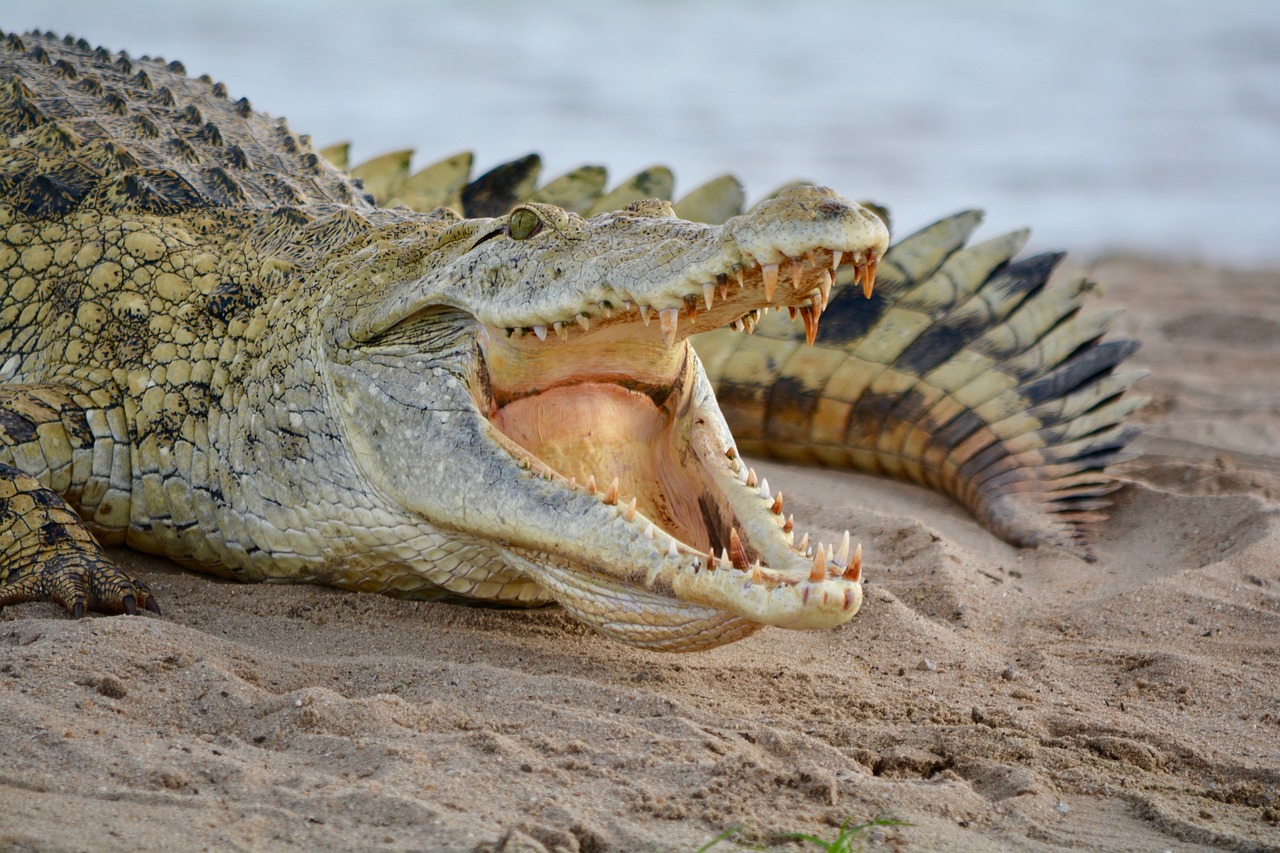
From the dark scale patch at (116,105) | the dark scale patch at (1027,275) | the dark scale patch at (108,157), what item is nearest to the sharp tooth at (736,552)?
the dark scale patch at (108,157)

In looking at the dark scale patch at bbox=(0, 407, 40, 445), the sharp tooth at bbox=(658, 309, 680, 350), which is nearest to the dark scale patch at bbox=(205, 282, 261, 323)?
the dark scale patch at bbox=(0, 407, 40, 445)

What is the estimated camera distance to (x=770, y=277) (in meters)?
2.63

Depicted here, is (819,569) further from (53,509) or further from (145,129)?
(145,129)

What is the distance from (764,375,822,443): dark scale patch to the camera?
16.9 feet

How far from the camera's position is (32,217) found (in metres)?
4.21

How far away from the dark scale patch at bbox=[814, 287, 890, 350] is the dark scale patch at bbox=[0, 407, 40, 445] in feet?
9.53

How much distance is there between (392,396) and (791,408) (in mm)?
2299

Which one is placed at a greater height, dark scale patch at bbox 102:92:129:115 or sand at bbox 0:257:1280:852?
dark scale patch at bbox 102:92:129:115

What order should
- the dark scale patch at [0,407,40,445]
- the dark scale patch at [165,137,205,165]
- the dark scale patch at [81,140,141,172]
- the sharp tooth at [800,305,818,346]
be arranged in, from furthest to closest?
1. the dark scale patch at [165,137,205,165]
2. the dark scale patch at [81,140,141,172]
3. the dark scale patch at [0,407,40,445]
4. the sharp tooth at [800,305,818,346]

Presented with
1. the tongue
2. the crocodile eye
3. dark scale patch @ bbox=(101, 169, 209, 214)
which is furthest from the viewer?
dark scale patch @ bbox=(101, 169, 209, 214)

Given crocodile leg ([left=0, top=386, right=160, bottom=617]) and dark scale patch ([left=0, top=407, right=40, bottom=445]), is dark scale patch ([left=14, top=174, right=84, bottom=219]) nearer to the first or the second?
crocodile leg ([left=0, top=386, right=160, bottom=617])

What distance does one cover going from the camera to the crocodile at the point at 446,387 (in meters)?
2.81

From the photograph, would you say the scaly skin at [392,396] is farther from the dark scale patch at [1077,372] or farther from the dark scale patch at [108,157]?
the dark scale patch at [1077,372]

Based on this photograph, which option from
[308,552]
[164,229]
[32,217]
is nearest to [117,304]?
[164,229]
